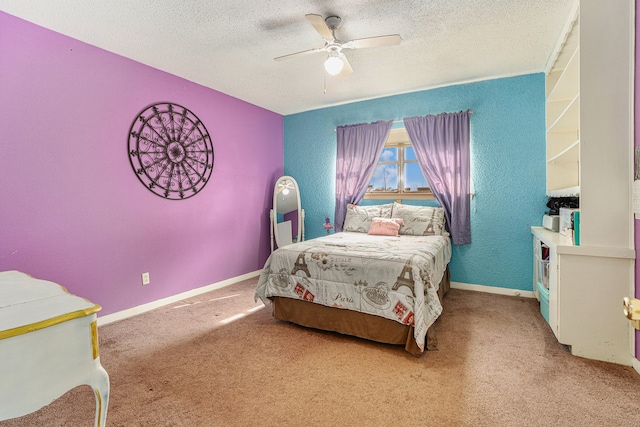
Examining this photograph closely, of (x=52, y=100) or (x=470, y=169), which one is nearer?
(x=52, y=100)

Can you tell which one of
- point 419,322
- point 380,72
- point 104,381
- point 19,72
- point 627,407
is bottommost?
point 627,407

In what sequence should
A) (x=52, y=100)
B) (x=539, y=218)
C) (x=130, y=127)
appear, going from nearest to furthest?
(x=52, y=100)
(x=130, y=127)
(x=539, y=218)

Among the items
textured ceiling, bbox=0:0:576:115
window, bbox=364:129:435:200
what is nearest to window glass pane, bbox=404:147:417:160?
window, bbox=364:129:435:200

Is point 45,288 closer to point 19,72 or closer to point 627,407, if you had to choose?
point 19,72

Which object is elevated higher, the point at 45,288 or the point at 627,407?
the point at 45,288

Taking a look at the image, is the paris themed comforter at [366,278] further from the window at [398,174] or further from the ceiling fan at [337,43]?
the ceiling fan at [337,43]

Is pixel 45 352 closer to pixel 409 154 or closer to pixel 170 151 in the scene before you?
pixel 170 151

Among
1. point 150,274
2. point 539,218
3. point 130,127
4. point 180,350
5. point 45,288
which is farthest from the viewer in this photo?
point 539,218

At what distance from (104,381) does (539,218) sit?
13.0 ft

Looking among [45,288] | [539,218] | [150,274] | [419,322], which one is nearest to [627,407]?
[419,322]

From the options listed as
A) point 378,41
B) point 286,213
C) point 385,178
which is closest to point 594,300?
point 378,41

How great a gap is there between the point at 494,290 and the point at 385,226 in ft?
4.78

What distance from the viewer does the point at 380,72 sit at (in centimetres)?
346

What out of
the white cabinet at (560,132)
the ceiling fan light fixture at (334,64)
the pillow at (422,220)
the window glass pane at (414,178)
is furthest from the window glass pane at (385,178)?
the ceiling fan light fixture at (334,64)
